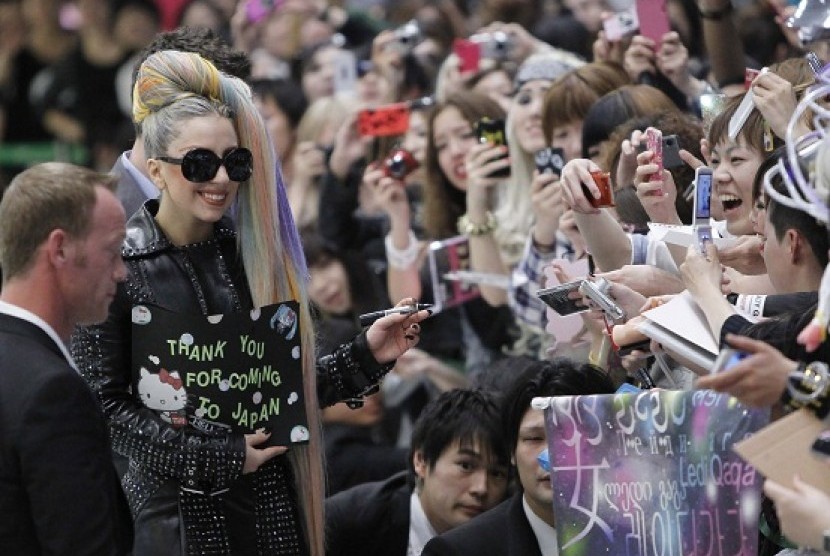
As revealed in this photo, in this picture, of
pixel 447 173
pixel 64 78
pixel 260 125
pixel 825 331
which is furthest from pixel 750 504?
pixel 64 78

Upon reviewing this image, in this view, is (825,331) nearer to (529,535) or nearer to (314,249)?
(529,535)

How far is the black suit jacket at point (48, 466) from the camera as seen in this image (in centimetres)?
372

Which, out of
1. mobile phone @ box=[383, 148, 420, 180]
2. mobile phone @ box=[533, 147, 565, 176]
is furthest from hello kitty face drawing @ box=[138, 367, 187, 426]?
mobile phone @ box=[383, 148, 420, 180]

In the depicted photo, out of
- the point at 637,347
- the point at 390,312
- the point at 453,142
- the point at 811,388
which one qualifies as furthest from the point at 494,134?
the point at 811,388

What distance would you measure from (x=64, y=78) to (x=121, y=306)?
8120 millimetres

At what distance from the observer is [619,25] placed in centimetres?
690

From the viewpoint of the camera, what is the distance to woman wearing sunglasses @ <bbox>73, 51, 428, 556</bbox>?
14.9 ft

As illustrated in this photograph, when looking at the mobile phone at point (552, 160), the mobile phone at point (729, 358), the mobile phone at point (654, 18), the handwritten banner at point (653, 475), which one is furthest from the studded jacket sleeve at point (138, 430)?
the mobile phone at point (654, 18)

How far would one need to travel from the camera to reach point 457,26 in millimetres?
10297

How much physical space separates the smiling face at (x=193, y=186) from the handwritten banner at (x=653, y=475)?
99cm

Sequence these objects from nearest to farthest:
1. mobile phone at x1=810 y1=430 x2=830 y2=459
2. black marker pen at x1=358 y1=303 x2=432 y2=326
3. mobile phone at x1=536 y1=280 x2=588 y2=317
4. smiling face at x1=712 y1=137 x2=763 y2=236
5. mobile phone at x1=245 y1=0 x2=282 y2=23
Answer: mobile phone at x1=810 y1=430 x2=830 y2=459 → mobile phone at x1=536 y1=280 x2=588 y2=317 → black marker pen at x1=358 y1=303 x2=432 y2=326 → smiling face at x1=712 y1=137 x2=763 y2=236 → mobile phone at x1=245 y1=0 x2=282 y2=23

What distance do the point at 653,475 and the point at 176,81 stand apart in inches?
61.5

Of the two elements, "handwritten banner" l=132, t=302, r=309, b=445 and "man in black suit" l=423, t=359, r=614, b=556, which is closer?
"handwritten banner" l=132, t=302, r=309, b=445

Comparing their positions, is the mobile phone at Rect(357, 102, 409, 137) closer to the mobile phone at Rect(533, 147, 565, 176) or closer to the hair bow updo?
the mobile phone at Rect(533, 147, 565, 176)
